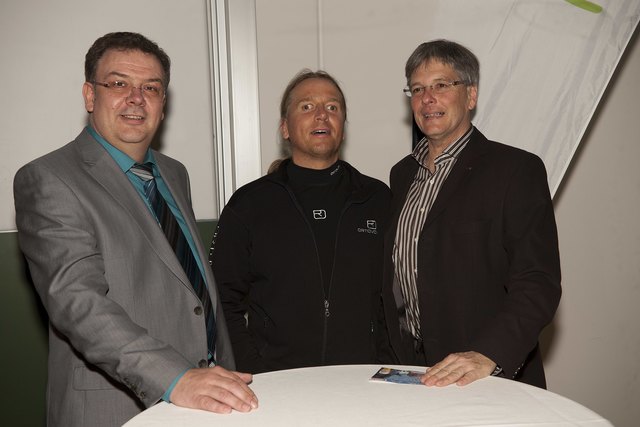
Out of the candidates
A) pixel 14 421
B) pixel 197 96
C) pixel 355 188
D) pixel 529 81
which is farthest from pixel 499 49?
pixel 14 421

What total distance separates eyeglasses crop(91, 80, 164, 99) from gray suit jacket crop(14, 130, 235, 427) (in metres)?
0.17

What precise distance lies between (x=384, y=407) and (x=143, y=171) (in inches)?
44.7

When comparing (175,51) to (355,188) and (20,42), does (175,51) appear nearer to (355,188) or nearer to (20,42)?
(20,42)

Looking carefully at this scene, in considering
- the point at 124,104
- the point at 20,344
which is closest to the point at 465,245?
the point at 124,104

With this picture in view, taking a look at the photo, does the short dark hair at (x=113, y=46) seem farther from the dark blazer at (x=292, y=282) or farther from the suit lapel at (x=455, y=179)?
the suit lapel at (x=455, y=179)

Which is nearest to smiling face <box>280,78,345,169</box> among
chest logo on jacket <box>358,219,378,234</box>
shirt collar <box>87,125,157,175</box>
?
chest logo on jacket <box>358,219,378,234</box>

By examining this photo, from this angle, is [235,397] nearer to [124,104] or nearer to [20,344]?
[124,104]

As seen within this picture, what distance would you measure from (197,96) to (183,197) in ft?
3.69

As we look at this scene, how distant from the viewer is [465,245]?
2303 mm

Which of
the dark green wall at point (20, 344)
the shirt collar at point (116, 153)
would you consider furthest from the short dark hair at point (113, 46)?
the dark green wall at point (20, 344)

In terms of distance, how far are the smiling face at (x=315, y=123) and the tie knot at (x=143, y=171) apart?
2.17ft

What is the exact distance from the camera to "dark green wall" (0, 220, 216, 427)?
304cm

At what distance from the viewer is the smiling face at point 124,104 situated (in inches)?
86.5

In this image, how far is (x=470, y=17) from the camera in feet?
11.5
